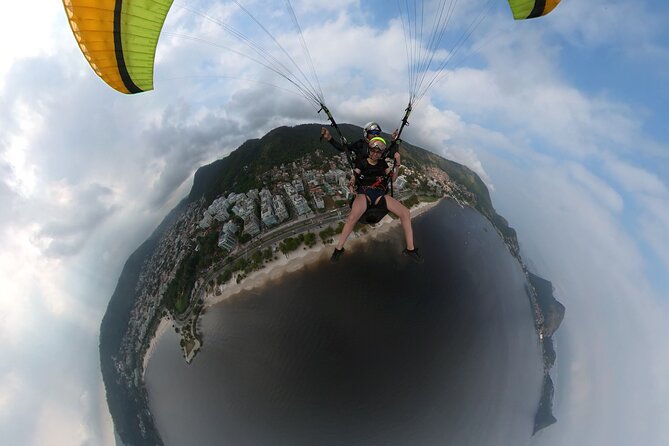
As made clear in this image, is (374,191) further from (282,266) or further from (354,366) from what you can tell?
(354,366)

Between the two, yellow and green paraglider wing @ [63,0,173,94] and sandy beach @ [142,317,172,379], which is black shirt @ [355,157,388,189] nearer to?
yellow and green paraglider wing @ [63,0,173,94]

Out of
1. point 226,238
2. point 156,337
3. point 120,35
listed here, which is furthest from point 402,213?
point 156,337

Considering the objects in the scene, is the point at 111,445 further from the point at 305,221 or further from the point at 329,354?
the point at 305,221

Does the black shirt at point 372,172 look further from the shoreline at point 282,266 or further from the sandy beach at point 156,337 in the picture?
the sandy beach at point 156,337

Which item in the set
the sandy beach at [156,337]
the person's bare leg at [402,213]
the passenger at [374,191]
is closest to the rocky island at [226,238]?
the sandy beach at [156,337]

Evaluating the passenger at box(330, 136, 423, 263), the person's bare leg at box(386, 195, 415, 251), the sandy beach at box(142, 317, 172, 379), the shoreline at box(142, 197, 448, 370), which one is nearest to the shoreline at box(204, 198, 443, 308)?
the shoreline at box(142, 197, 448, 370)
